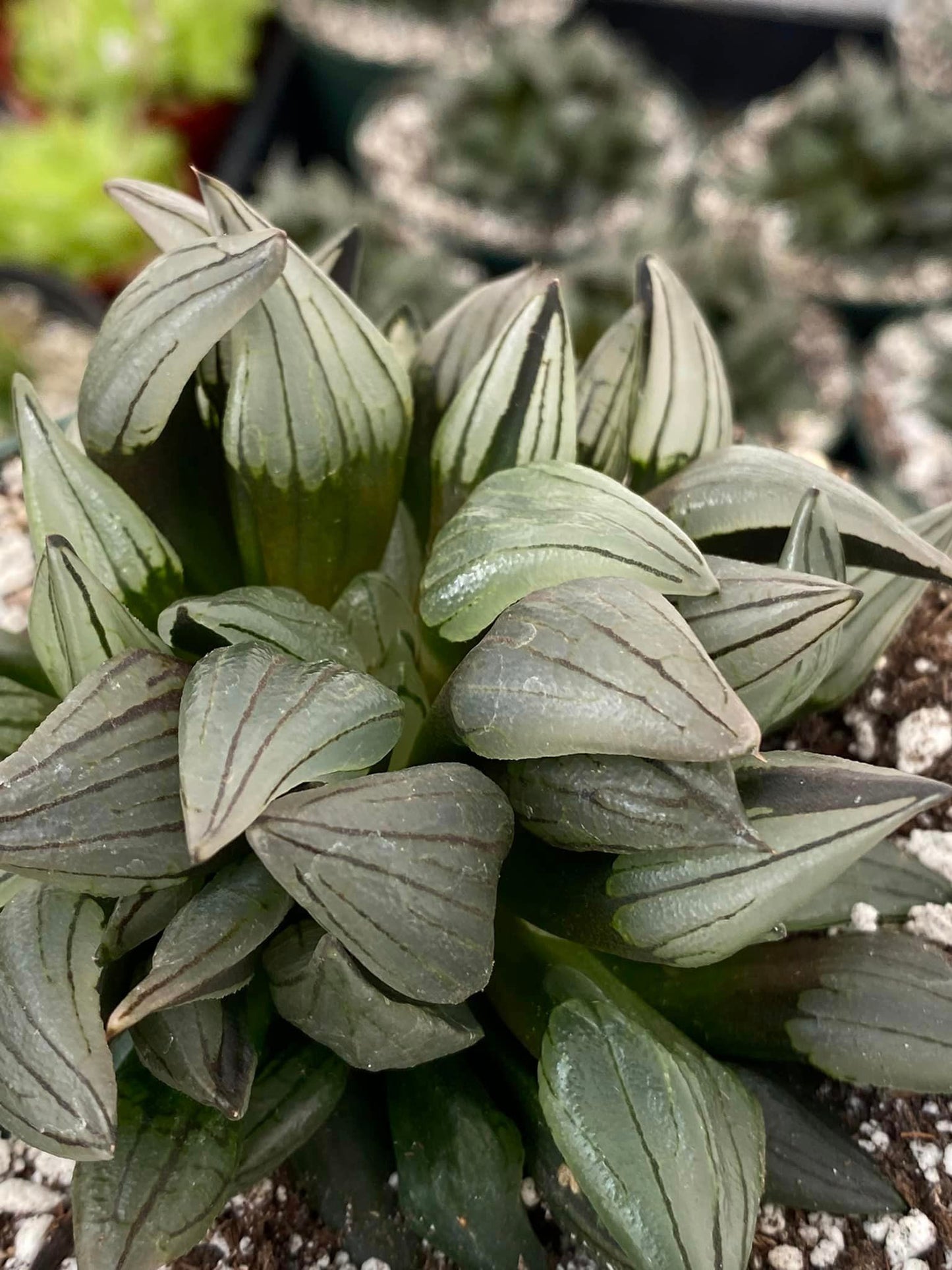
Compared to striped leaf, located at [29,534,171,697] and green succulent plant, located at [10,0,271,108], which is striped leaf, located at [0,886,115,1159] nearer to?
striped leaf, located at [29,534,171,697]

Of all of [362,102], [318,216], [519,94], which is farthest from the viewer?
[362,102]

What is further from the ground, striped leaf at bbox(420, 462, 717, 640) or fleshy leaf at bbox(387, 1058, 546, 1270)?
striped leaf at bbox(420, 462, 717, 640)

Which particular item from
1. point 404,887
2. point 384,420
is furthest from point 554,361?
point 404,887

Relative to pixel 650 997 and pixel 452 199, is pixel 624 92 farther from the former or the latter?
pixel 650 997

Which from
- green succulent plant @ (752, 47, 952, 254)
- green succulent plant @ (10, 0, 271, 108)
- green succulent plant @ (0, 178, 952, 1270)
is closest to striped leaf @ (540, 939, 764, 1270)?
green succulent plant @ (0, 178, 952, 1270)

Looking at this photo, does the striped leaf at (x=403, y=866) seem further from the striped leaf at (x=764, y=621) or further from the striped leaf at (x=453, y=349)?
the striped leaf at (x=453, y=349)

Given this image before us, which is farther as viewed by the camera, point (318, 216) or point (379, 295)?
point (318, 216)

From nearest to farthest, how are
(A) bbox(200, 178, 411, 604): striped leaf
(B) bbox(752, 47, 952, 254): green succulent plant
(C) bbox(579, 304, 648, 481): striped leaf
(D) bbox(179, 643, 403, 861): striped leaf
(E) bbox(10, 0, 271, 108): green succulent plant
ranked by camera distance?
(D) bbox(179, 643, 403, 861): striped leaf → (A) bbox(200, 178, 411, 604): striped leaf → (C) bbox(579, 304, 648, 481): striped leaf → (B) bbox(752, 47, 952, 254): green succulent plant → (E) bbox(10, 0, 271, 108): green succulent plant

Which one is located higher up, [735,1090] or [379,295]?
[379,295]
